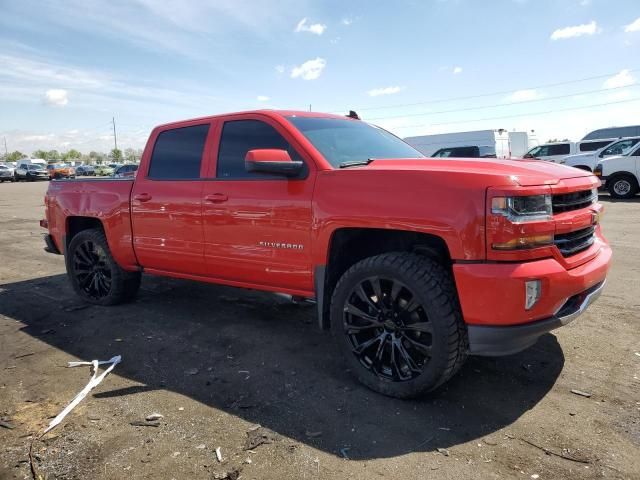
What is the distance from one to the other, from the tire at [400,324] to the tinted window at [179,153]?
6.28 feet

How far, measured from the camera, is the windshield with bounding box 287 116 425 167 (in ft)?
12.1

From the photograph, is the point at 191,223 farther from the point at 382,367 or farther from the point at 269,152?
the point at 382,367

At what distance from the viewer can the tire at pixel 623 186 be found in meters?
15.2

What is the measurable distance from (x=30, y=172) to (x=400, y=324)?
5005 cm

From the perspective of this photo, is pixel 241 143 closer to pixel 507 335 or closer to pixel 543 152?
pixel 507 335

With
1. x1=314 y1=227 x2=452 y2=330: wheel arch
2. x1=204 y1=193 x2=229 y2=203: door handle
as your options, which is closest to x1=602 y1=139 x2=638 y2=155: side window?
x1=314 y1=227 x2=452 y2=330: wheel arch

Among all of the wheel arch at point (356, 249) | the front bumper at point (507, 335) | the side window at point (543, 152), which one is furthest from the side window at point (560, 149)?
the front bumper at point (507, 335)

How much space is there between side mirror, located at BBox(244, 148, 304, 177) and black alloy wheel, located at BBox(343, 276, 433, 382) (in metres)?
0.94

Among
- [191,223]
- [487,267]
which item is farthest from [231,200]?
[487,267]

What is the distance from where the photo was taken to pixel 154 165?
15.5ft

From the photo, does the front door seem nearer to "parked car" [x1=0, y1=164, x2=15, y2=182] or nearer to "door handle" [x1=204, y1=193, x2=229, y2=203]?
"door handle" [x1=204, y1=193, x2=229, y2=203]

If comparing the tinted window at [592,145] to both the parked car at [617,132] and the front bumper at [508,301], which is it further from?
the front bumper at [508,301]

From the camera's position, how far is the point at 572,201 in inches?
119

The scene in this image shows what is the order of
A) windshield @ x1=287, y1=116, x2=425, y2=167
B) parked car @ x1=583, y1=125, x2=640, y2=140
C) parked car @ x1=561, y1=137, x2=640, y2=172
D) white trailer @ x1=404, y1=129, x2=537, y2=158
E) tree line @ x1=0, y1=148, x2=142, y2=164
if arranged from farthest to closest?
1. tree line @ x1=0, y1=148, x2=142, y2=164
2. parked car @ x1=583, y1=125, x2=640, y2=140
3. white trailer @ x1=404, y1=129, x2=537, y2=158
4. parked car @ x1=561, y1=137, x2=640, y2=172
5. windshield @ x1=287, y1=116, x2=425, y2=167
